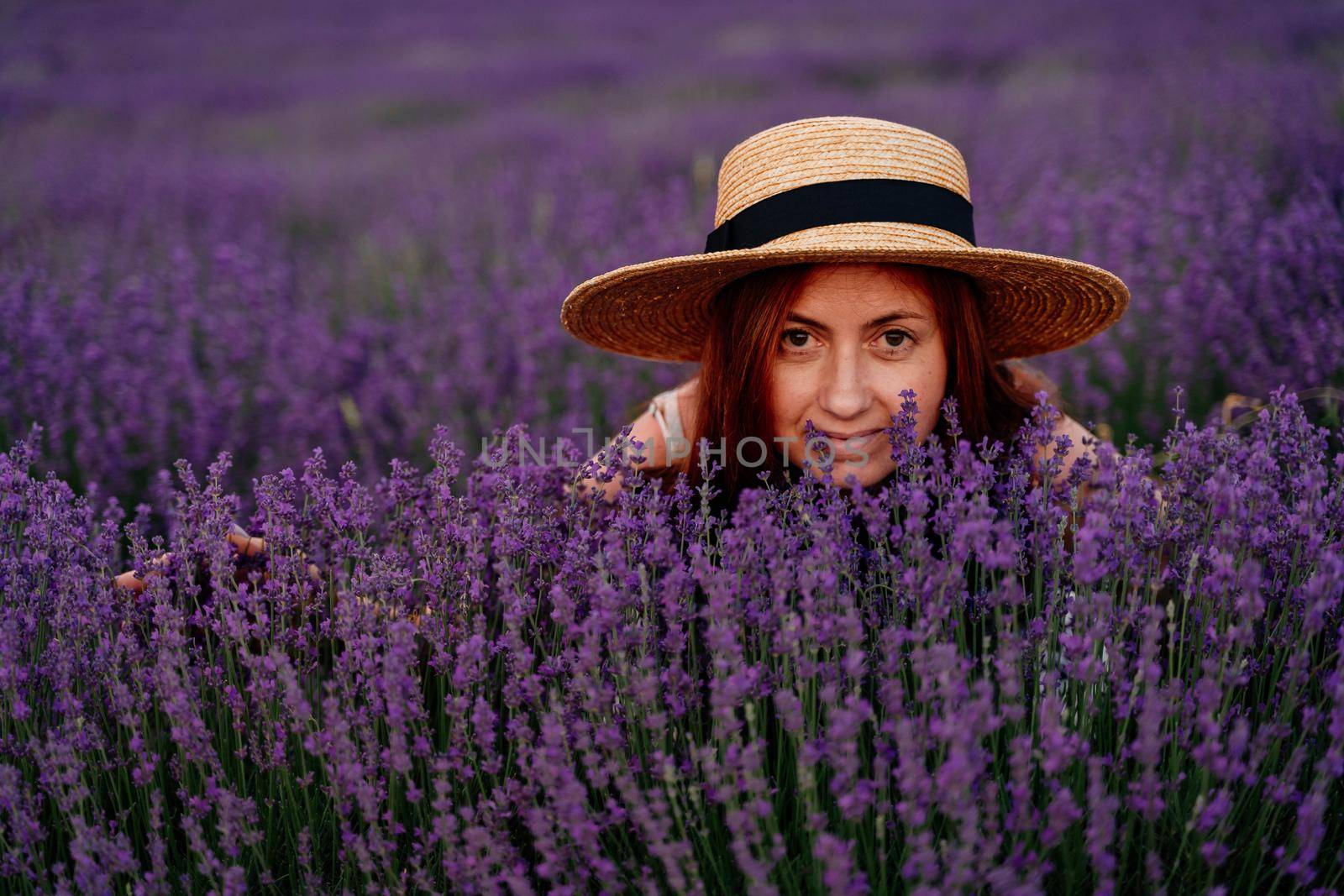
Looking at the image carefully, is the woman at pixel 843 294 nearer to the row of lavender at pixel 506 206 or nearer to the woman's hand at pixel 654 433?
the woman's hand at pixel 654 433

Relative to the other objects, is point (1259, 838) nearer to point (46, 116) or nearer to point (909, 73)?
point (909, 73)

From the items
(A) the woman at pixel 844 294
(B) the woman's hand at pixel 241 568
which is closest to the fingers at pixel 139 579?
(B) the woman's hand at pixel 241 568

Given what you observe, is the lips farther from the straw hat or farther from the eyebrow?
the straw hat

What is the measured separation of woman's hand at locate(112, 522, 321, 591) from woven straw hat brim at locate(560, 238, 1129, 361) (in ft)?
2.66

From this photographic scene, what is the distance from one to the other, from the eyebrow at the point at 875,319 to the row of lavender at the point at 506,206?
43.8 inches

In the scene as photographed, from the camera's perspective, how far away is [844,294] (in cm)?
201

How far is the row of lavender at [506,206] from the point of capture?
10.4ft

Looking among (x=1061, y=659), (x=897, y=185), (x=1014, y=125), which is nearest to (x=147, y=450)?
(x=897, y=185)

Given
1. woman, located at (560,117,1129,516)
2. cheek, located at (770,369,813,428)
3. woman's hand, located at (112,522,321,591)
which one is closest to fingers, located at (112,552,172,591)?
woman's hand, located at (112,522,321,591)

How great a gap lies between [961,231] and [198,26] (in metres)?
12.1

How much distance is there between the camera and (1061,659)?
4.57 feet

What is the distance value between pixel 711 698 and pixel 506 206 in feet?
15.9

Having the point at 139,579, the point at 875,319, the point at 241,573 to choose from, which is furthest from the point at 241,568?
→ the point at 875,319

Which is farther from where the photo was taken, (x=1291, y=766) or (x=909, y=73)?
(x=909, y=73)
